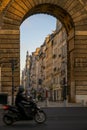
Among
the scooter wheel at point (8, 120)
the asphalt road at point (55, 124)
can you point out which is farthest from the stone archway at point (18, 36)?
the scooter wheel at point (8, 120)

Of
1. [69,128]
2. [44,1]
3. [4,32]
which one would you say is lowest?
[69,128]

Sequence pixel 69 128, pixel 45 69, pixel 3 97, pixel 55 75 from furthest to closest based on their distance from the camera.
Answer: pixel 45 69 < pixel 55 75 < pixel 3 97 < pixel 69 128

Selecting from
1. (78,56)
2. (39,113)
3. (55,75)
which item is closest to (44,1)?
(78,56)

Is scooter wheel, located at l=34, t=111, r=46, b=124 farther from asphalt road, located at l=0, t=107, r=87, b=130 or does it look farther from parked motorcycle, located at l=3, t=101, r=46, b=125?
asphalt road, located at l=0, t=107, r=87, b=130

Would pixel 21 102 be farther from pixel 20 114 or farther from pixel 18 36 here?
pixel 18 36

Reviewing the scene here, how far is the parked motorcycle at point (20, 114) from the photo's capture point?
23.9 m

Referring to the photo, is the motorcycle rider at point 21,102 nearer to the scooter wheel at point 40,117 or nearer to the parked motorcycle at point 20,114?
the parked motorcycle at point 20,114

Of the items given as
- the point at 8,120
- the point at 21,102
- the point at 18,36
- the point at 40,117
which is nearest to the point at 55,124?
the point at 40,117

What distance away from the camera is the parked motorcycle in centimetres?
2389

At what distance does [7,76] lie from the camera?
55344 mm

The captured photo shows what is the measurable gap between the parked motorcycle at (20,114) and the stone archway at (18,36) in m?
30.8

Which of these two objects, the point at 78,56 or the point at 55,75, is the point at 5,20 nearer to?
the point at 78,56

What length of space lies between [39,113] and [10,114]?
1.38 m

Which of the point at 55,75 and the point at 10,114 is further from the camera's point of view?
the point at 55,75
